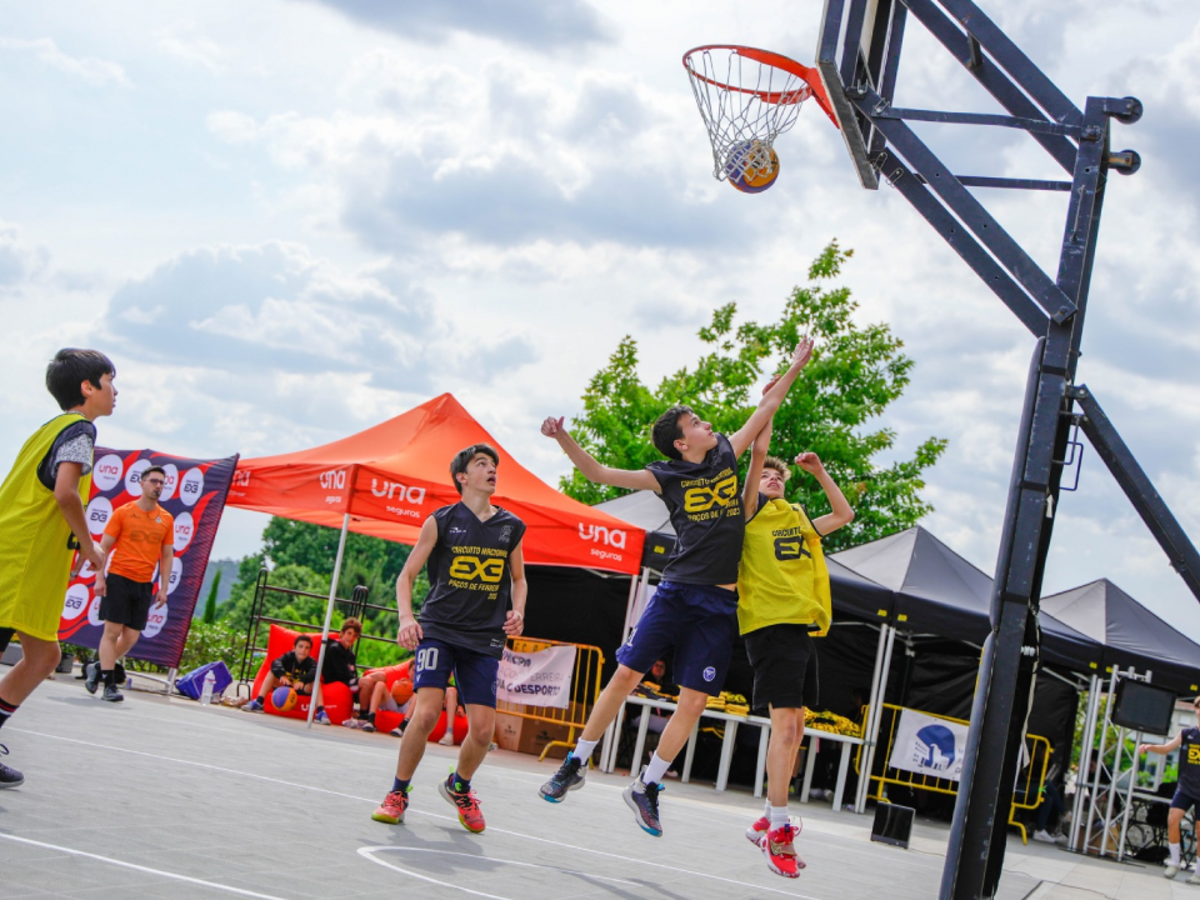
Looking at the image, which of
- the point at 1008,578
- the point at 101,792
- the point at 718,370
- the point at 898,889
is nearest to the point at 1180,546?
the point at 1008,578

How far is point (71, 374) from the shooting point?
18.0ft

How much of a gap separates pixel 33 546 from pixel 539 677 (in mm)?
9171

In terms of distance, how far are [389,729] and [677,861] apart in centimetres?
832

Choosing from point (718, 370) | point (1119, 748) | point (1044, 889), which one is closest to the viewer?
point (1044, 889)

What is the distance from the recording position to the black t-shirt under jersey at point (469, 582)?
6.18 metres

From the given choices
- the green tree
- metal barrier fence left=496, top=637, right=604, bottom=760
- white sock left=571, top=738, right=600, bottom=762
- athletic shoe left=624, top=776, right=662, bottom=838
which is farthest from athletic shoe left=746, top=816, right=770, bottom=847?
the green tree

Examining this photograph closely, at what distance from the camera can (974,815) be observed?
5.01 m

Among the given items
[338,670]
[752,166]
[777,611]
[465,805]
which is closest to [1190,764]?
[752,166]

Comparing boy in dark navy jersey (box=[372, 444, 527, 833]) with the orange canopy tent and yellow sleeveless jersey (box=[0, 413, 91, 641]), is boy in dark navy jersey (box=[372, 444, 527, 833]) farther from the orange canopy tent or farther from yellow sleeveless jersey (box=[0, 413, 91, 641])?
the orange canopy tent

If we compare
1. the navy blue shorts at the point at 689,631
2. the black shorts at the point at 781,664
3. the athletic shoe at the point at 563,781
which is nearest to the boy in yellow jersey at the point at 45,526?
the athletic shoe at the point at 563,781

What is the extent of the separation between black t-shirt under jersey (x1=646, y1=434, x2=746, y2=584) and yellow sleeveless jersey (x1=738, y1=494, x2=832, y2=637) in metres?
0.13

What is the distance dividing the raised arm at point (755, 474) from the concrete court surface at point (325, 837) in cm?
187

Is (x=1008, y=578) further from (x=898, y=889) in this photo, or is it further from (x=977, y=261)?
(x=898, y=889)

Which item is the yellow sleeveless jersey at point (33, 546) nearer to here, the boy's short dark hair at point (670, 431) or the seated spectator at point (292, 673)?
the boy's short dark hair at point (670, 431)
